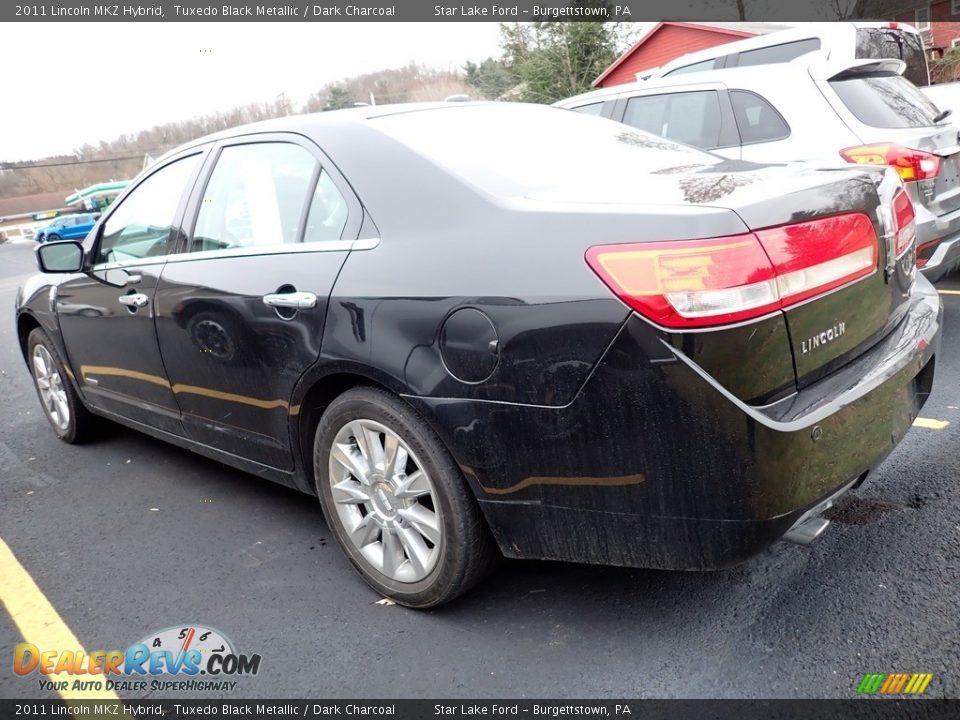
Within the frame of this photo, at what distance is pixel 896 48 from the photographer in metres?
7.25

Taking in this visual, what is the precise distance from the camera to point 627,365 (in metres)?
1.91

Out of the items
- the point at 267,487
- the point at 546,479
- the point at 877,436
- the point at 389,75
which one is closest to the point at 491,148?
the point at 546,479

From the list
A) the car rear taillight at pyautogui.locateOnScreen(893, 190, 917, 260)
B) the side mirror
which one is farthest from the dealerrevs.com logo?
the car rear taillight at pyautogui.locateOnScreen(893, 190, 917, 260)

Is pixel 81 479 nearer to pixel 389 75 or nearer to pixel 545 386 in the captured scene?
pixel 545 386

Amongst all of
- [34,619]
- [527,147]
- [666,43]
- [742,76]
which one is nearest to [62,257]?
[34,619]

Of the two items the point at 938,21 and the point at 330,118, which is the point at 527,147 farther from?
the point at 938,21

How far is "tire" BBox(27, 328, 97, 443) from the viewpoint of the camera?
4457 mm

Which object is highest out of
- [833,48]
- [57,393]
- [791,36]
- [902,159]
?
[791,36]

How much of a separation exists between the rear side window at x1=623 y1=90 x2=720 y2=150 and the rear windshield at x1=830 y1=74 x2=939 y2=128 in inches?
34.8

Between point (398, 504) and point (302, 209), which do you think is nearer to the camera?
point (398, 504)

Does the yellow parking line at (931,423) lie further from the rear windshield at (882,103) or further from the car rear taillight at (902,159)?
the rear windshield at (882,103)

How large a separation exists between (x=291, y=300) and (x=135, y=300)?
4.03 feet

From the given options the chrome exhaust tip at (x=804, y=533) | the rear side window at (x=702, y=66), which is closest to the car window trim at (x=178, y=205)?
the chrome exhaust tip at (x=804, y=533)

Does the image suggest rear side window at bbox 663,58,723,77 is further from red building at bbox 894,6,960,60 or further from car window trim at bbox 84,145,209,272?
red building at bbox 894,6,960,60
